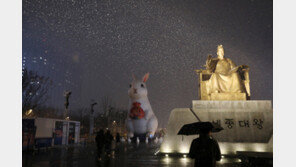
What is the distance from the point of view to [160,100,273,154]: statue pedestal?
9.47m

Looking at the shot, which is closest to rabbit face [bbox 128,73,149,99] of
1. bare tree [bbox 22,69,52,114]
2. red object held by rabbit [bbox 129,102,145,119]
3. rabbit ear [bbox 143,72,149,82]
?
rabbit ear [bbox 143,72,149,82]

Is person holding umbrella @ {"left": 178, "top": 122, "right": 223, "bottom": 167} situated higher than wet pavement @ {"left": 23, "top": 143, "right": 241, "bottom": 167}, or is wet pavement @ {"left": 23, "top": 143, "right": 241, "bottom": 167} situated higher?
person holding umbrella @ {"left": 178, "top": 122, "right": 223, "bottom": 167}

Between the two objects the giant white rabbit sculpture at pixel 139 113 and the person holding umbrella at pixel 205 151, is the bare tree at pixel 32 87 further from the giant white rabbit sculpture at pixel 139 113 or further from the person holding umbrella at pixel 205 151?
the person holding umbrella at pixel 205 151

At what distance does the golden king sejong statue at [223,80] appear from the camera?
34.3ft

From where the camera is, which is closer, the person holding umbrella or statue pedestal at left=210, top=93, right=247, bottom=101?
the person holding umbrella

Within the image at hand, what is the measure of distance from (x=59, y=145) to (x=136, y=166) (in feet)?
35.1

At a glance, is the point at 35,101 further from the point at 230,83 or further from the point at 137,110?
the point at 230,83

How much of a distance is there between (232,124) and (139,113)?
12146 millimetres

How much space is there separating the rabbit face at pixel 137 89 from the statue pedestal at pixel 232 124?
11.3 meters

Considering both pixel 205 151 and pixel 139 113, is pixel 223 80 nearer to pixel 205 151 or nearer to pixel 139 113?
pixel 205 151

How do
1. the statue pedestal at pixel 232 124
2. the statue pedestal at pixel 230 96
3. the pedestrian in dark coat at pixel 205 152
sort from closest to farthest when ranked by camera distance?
the pedestrian in dark coat at pixel 205 152 < the statue pedestal at pixel 232 124 < the statue pedestal at pixel 230 96

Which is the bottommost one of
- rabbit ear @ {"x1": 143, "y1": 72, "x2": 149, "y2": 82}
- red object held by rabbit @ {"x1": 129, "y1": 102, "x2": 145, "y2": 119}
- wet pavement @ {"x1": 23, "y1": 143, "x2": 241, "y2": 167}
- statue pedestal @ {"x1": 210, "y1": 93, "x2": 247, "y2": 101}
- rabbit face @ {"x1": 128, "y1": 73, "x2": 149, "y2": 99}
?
wet pavement @ {"x1": 23, "y1": 143, "x2": 241, "y2": 167}

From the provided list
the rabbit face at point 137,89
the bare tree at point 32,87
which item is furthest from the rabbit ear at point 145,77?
the bare tree at point 32,87

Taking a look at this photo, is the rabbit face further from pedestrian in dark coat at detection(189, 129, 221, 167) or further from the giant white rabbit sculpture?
pedestrian in dark coat at detection(189, 129, 221, 167)
